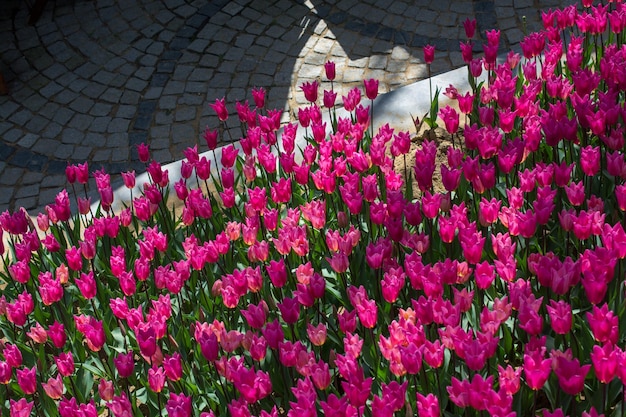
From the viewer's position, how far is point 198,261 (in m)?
2.81

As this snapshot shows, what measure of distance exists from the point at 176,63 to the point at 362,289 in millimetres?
4285

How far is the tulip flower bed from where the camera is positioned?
2211 mm

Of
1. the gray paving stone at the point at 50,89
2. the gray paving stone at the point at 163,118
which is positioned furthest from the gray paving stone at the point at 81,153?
the gray paving stone at the point at 50,89

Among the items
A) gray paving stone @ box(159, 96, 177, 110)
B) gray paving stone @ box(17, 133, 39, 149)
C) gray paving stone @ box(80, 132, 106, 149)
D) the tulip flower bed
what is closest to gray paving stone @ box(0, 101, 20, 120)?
gray paving stone @ box(17, 133, 39, 149)

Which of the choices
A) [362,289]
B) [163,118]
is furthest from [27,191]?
[362,289]

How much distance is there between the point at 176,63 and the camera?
6324mm

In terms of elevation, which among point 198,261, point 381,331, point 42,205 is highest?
point 198,261

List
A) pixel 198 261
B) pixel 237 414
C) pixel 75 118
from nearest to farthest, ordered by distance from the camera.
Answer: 1. pixel 237 414
2. pixel 198 261
3. pixel 75 118

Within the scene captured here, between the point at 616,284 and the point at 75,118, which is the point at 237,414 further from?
the point at 75,118

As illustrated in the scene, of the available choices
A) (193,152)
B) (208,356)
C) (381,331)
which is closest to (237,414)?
(208,356)

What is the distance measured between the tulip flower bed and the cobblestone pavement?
1969mm

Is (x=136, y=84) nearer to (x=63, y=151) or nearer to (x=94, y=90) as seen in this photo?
(x=94, y=90)

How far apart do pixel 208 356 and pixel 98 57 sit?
188 inches

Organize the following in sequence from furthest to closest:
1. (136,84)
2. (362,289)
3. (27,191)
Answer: (136,84) → (27,191) → (362,289)
